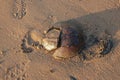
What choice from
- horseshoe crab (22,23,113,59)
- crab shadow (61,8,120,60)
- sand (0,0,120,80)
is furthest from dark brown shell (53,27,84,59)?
crab shadow (61,8,120,60)

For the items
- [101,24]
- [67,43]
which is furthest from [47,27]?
[101,24]

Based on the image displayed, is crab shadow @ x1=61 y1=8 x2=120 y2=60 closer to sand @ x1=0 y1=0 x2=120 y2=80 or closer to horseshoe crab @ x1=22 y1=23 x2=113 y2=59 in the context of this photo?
sand @ x1=0 y1=0 x2=120 y2=80

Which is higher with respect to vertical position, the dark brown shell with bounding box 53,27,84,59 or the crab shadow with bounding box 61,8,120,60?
the crab shadow with bounding box 61,8,120,60

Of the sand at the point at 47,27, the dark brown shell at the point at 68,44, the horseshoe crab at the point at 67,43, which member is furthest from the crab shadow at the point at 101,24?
the dark brown shell at the point at 68,44

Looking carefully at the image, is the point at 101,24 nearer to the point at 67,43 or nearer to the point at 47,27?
the point at 67,43

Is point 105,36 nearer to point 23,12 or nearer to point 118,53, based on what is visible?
point 118,53

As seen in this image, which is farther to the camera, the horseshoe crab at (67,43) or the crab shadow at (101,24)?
the crab shadow at (101,24)

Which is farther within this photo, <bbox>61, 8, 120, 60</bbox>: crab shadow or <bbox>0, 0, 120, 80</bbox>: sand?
<bbox>61, 8, 120, 60</bbox>: crab shadow

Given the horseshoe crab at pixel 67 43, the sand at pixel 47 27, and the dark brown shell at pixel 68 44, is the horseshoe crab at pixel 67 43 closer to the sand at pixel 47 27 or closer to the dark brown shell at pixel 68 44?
the dark brown shell at pixel 68 44

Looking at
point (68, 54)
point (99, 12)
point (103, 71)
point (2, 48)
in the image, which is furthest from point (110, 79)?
point (2, 48)
